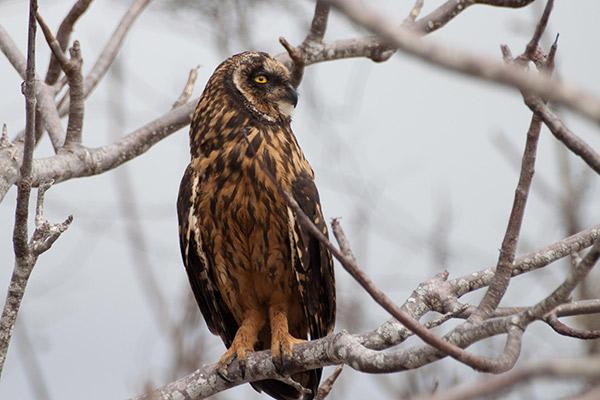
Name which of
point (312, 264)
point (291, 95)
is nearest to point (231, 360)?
point (312, 264)

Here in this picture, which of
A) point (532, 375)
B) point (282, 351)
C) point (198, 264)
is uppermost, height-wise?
point (198, 264)

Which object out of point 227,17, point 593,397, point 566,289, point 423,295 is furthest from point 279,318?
point 227,17

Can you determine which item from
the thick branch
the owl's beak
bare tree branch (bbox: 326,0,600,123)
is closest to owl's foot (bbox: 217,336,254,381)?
the owl's beak

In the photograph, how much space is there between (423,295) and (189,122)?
7.19ft

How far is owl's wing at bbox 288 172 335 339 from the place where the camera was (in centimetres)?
462

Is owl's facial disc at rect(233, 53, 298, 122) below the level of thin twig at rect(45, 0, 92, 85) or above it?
below

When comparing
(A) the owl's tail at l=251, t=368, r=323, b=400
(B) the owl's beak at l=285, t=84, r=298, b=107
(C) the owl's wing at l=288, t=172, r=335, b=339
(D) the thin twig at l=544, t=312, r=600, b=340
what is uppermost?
(B) the owl's beak at l=285, t=84, r=298, b=107

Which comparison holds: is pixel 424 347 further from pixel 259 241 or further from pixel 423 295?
pixel 259 241

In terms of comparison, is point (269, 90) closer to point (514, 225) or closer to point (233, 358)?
point (233, 358)

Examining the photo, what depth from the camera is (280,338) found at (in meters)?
4.39

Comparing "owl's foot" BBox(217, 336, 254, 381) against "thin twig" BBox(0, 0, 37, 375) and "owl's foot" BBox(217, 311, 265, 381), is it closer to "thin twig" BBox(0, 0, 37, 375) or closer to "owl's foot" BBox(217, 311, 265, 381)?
"owl's foot" BBox(217, 311, 265, 381)

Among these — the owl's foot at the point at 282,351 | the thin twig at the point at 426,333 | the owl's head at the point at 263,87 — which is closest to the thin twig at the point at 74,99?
the owl's head at the point at 263,87

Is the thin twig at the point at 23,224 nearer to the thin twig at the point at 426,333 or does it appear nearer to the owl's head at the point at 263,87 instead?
the thin twig at the point at 426,333

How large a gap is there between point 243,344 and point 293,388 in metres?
0.48
